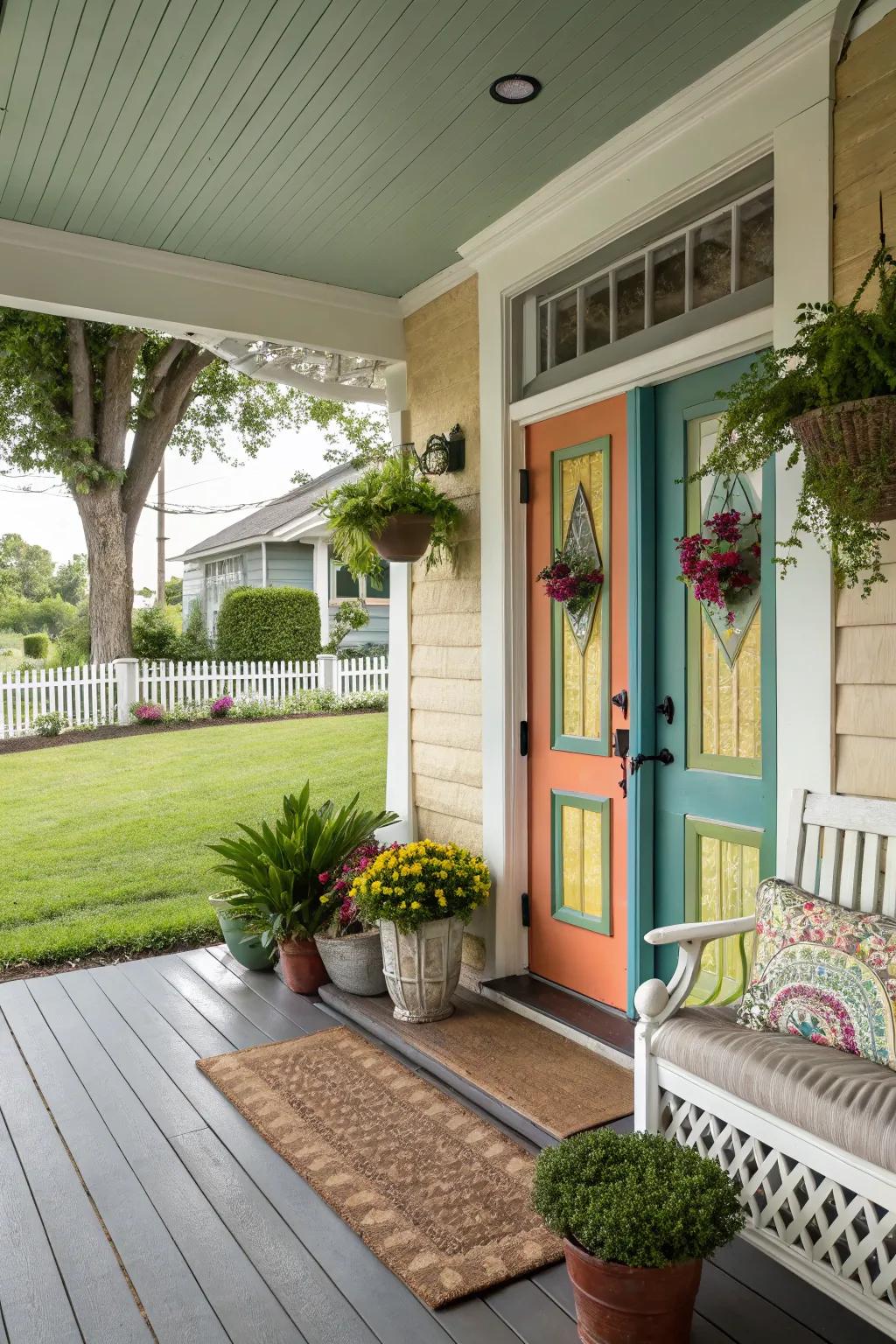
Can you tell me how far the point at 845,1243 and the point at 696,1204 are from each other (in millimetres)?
588

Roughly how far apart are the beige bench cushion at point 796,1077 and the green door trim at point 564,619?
4.14ft

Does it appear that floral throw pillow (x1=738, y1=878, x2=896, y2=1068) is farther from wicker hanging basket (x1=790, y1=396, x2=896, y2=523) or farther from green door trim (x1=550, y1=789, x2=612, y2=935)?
green door trim (x1=550, y1=789, x2=612, y2=935)

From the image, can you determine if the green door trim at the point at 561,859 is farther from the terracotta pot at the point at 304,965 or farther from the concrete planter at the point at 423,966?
the terracotta pot at the point at 304,965

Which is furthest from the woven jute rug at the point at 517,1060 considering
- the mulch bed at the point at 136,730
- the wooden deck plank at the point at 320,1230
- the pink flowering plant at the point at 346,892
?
the mulch bed at the point at 136,730

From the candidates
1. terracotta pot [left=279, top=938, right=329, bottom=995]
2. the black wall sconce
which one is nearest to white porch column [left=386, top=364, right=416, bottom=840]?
the black wall sconce

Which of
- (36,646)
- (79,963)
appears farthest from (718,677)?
(36,646)

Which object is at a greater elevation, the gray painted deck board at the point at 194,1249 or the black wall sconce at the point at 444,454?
the black wall sconce at the point at 444,454

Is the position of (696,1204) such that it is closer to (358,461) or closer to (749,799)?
(749,799)

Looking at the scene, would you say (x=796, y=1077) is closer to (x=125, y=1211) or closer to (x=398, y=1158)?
(x=398, y=1158)

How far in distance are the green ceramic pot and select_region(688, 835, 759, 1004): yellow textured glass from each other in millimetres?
1951

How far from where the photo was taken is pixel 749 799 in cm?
288

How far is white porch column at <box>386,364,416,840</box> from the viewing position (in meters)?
4.42

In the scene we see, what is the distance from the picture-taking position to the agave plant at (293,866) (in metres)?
3.93

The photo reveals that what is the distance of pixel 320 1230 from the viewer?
2322 millimetres
